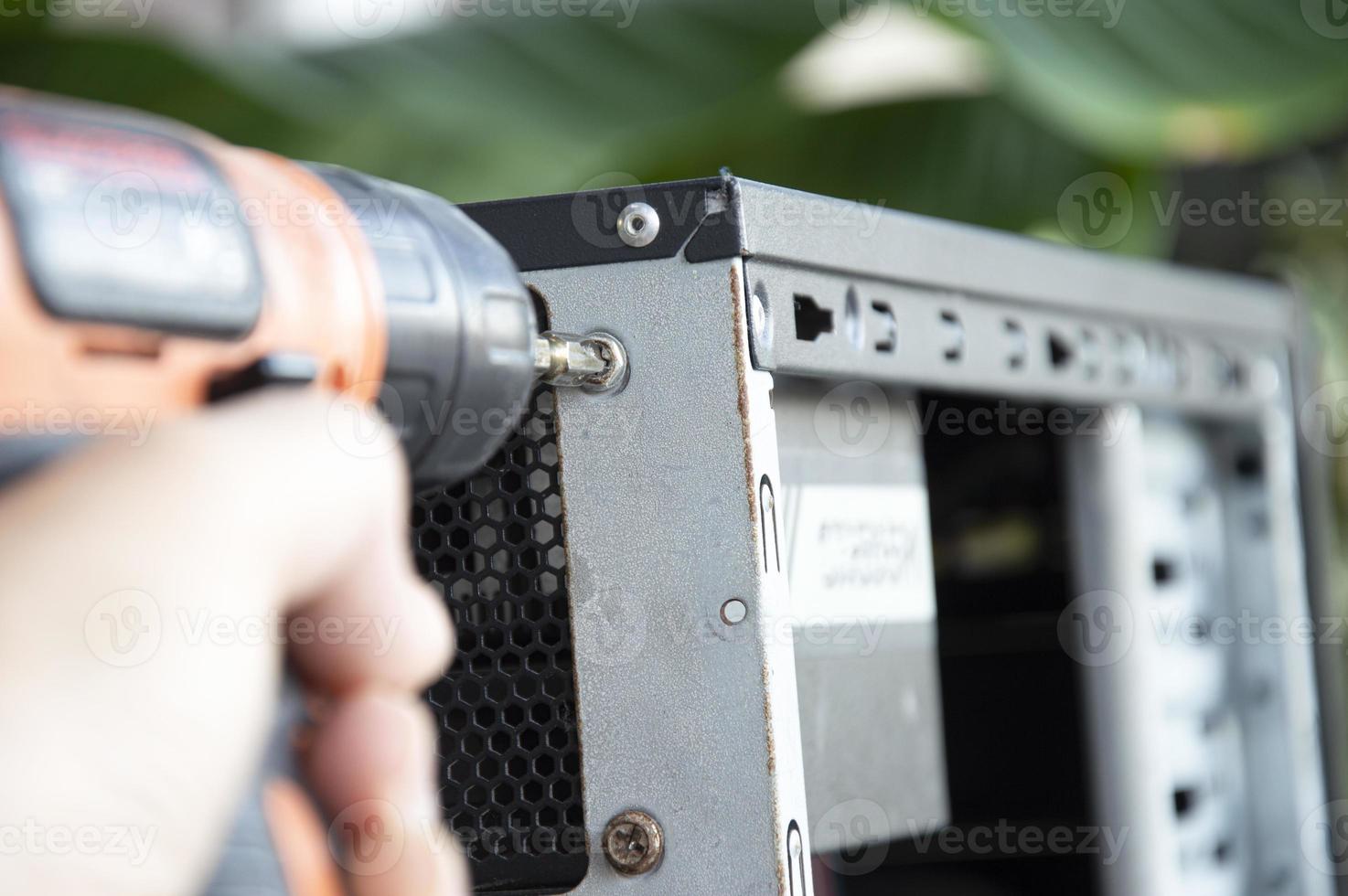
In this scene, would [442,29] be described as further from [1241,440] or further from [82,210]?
[82,210]

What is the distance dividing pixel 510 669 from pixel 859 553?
0.15 m

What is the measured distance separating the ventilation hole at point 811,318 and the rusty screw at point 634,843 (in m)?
0.18

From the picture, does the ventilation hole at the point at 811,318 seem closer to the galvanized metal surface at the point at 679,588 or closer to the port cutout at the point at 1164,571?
the galvanized metal surface at the point at 679,588

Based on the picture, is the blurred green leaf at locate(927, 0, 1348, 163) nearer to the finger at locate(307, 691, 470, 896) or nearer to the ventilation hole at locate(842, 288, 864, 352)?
the ventilation hole at locate(842, 288, 864, 352)

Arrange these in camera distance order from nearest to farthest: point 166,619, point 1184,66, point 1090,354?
point 166,619, point 1090,354, point 1184,66

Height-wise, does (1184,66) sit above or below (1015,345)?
above

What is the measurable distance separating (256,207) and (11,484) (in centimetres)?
Answer: 8

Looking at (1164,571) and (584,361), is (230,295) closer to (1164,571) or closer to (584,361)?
(584,361)

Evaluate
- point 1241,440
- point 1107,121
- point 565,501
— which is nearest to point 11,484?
point 565,501

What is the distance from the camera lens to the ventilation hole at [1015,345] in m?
0.64

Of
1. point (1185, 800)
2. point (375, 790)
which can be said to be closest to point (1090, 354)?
point (1185, 800)

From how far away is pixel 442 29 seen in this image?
1362 millimetres

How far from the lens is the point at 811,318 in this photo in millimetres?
536

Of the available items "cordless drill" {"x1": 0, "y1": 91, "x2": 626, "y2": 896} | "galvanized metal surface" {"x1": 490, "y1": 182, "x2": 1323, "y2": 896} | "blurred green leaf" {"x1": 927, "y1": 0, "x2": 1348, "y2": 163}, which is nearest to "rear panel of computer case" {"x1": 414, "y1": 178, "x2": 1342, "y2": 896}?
"galvanized metal surface" {"x1": 490, "y1": 182, "x2": 1323, "y2": 896}
